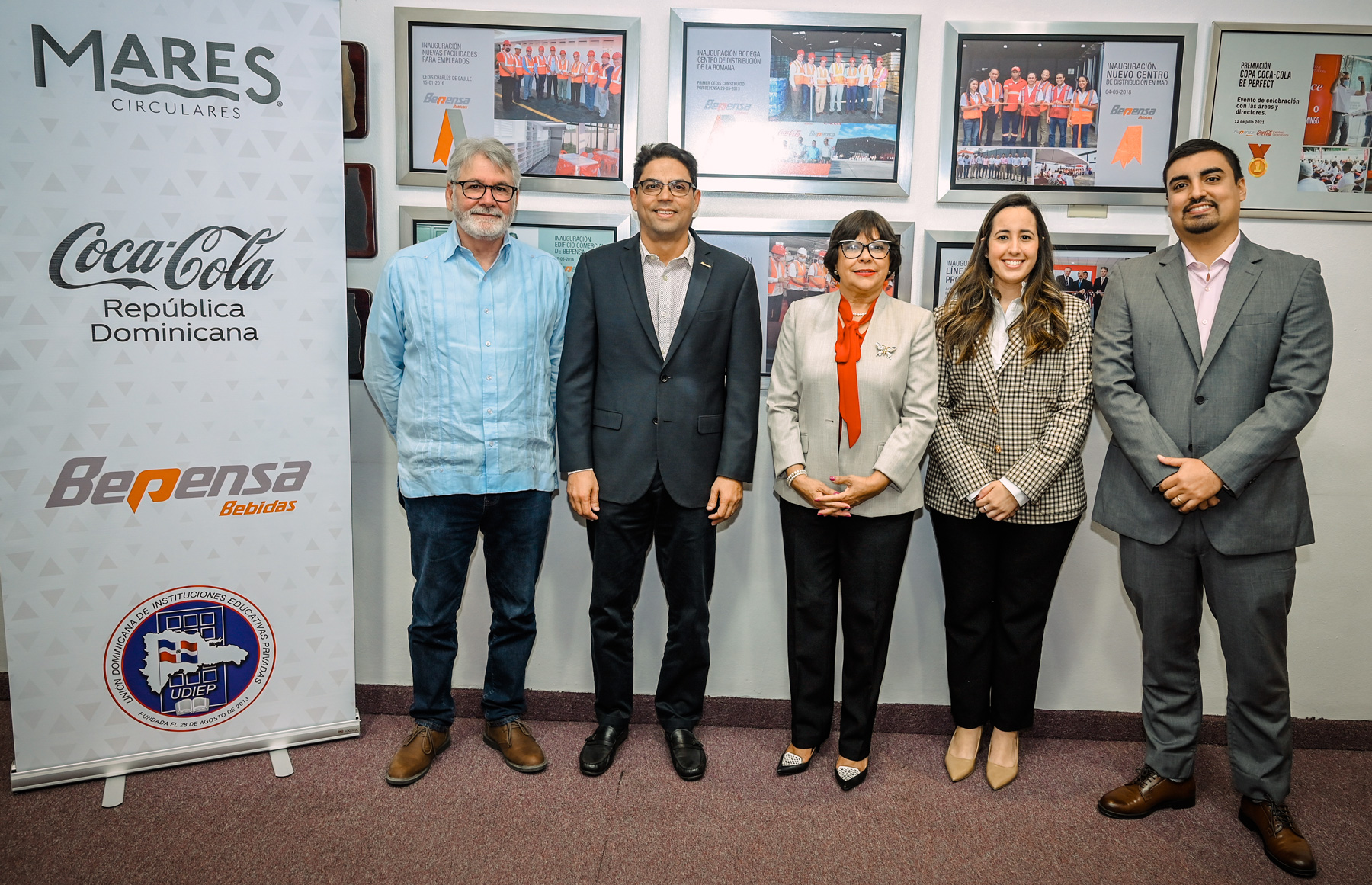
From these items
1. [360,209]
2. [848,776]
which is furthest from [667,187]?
[848,776]

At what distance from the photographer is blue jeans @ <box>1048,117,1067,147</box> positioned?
2586 millimetres

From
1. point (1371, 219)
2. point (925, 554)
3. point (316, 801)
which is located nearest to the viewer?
point (316, 801)

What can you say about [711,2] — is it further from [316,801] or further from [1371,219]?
[316,801]

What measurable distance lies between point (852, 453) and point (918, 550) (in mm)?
725

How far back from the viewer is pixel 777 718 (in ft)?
9.20

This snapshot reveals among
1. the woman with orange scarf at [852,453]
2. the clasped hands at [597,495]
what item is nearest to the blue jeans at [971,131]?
the woman with orange scarf at [852,453]

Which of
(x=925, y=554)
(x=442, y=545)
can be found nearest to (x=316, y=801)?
(x=442, y=545)

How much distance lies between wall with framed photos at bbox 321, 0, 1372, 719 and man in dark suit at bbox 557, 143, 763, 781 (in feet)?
1.26

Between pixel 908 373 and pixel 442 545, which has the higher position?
pixel 908 373

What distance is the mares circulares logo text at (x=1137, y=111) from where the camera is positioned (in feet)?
8.41

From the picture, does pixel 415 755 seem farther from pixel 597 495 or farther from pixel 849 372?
pixel 849 372

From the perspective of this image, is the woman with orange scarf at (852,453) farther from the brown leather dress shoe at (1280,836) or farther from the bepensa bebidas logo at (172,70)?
the bepensa bebidas logo at (172,70)

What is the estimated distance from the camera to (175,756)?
2.39 metres

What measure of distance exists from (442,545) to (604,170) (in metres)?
1.36
